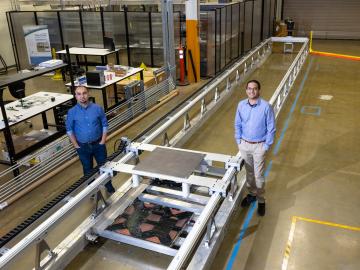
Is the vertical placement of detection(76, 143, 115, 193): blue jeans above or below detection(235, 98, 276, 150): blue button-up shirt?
below

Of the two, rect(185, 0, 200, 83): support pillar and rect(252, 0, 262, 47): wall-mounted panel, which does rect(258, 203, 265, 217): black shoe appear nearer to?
rect(185, 0, 200, 83): support pillar

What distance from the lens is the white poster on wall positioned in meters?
12.6

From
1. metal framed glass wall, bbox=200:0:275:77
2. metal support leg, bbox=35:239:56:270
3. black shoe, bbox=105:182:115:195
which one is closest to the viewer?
metal support leg, bbox=35:239:56:270

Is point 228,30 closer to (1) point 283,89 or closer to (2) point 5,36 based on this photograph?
(1) point 283,89

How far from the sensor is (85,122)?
479cm

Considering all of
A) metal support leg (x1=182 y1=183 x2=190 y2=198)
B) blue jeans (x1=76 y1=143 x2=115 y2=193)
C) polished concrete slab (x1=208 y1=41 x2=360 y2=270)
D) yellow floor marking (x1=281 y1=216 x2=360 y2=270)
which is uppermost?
blue jeans (x1=76 y1=143 x2=115 y2=193)

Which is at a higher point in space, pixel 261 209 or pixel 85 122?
pixel 85 122

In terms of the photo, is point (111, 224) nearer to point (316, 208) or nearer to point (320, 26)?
point (316, 208)

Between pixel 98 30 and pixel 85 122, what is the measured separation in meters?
9.15

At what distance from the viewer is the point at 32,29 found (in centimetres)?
1265

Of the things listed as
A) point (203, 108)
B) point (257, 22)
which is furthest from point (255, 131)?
point (257, 22)

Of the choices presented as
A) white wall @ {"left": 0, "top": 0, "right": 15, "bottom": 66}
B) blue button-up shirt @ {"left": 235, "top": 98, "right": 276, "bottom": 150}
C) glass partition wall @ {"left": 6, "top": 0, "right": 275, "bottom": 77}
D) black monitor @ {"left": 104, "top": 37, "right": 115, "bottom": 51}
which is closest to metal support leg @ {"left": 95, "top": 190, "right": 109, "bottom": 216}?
blue button-up shirt @ {"left": 235, "top": 98, "right": 276, "bottom": 150}

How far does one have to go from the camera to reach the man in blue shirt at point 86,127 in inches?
188

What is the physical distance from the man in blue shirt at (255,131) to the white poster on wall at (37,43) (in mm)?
10346
